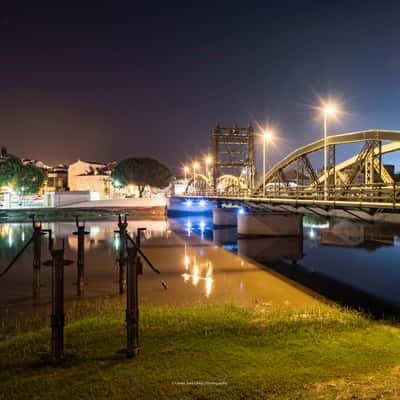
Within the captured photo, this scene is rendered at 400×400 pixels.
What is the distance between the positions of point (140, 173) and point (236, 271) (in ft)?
281

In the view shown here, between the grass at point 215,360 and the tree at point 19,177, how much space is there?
81.7m

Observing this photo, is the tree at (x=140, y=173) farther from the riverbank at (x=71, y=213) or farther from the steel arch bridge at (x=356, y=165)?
the steel arch bridge at (x=356, y=165)

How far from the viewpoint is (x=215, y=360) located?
7.90 metres

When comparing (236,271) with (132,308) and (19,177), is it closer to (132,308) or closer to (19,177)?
(132,308)

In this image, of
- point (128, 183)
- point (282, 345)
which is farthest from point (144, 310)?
point (128, 183)

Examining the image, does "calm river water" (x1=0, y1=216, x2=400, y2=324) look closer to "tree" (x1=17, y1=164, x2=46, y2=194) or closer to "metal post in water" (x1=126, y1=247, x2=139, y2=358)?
"metal post in water" (x1=126, y1=247, x2=139, y2=358)

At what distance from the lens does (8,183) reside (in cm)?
8381

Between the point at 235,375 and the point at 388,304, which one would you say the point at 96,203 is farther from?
the point at 235,375

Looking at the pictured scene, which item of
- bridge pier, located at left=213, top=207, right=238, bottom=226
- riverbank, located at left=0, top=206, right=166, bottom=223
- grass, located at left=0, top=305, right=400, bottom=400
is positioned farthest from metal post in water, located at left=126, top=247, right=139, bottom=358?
riverbank, located at left=0, top=206, right=166, bottom=223

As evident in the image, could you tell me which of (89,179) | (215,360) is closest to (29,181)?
(89,179)

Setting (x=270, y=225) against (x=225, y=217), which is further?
(x=225, y=217)

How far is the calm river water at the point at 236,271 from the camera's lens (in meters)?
15.7

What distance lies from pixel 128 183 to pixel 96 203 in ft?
96.4

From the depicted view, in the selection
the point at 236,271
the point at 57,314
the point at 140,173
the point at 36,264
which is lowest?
the point at 236,271
